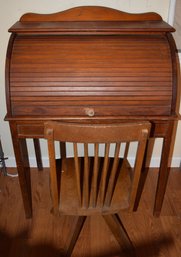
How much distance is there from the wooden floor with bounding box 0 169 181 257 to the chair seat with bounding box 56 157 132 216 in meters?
0.43

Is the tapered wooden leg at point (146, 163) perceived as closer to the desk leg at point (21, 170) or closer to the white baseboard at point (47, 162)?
the white baseboard at point (47, 162)

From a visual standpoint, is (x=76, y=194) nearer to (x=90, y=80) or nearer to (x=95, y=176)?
(x=95, y=176)

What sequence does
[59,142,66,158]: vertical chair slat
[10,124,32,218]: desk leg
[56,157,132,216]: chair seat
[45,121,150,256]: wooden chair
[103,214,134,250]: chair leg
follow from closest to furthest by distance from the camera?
[45,121,150,256]: wooden chair < [56,157,132,216]: chair seat < [10,124,32,218]: desk leg < [103,214,134,250]: chair leg < [59,142,66,158]: vertical chair slat

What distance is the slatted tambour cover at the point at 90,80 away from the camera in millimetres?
1227

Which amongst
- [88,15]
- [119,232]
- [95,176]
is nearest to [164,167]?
[119,232]

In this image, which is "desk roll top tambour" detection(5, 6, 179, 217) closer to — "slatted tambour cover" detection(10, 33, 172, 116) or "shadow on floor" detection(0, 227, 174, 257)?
"slatted tambour cover" detection(10, 33, 172, 116)

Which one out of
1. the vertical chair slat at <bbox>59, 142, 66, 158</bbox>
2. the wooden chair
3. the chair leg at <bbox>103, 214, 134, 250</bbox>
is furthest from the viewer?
the vertical chair slat at <bbox>59, 142, 66, 158</bbox>

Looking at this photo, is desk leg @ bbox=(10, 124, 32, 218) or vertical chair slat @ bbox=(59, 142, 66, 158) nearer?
desk leg @ bbox=(10, 124, 32, 218)

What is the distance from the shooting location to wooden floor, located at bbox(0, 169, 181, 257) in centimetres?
150

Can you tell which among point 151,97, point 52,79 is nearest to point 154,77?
point 151,97

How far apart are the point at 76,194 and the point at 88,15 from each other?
1.05 m

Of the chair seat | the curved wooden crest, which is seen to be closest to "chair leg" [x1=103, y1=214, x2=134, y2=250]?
the chair seat

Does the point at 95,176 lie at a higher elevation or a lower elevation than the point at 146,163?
higher

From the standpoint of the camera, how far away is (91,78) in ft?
4.01
